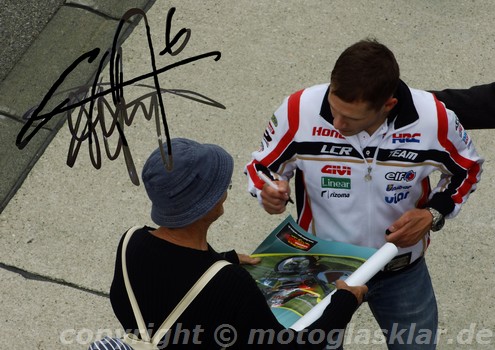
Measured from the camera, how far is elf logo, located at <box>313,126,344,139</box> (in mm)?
3186

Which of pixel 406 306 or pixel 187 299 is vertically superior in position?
pixel 187 299

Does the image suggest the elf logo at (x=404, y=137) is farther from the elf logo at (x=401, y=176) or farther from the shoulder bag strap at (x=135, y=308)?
the shoulder bag strap at (x=135, y=308)

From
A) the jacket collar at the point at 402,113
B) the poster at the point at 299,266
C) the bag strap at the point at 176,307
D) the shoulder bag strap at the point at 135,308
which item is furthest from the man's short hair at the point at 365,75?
the shoulder bag strap at the point at 135,308

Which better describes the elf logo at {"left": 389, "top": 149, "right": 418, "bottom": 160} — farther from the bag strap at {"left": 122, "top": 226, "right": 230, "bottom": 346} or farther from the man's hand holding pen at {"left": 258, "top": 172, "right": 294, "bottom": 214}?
the bag strap at {"left": 122, "top": 226, "right": 230, "bottom": 346}

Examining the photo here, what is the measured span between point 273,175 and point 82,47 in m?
2.79

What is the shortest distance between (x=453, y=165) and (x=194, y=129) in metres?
2.34

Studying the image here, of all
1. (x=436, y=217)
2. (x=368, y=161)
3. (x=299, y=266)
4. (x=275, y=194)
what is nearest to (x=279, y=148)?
(x=275, y=194)

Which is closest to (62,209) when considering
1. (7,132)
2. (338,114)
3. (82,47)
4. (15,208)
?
(15,208)

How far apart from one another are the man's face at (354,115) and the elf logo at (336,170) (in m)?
0.16

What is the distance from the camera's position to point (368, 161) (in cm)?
321

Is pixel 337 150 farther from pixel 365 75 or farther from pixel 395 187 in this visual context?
pixel 365 75

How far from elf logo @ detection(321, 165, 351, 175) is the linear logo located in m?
0.02

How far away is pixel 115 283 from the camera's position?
2.80m

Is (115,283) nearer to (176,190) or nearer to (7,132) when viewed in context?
(176,190)
